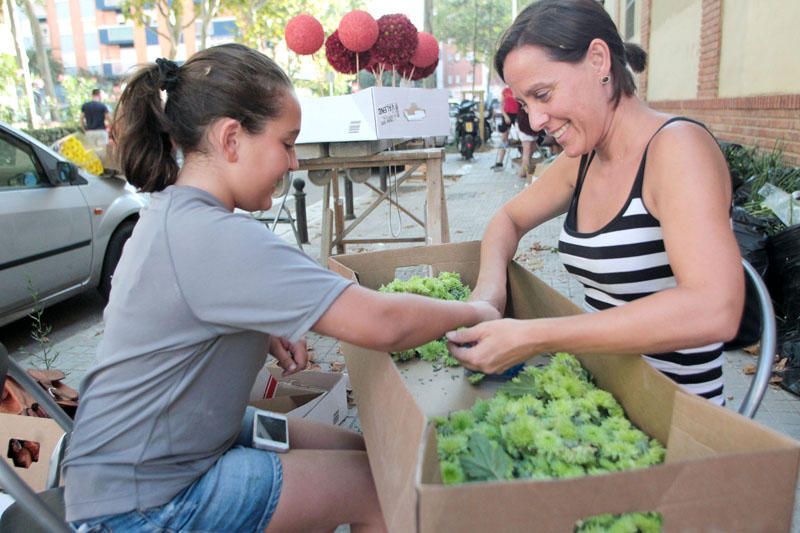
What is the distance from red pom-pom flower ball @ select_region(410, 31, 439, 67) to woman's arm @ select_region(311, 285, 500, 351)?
10.8ft

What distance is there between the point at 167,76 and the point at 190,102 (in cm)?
9

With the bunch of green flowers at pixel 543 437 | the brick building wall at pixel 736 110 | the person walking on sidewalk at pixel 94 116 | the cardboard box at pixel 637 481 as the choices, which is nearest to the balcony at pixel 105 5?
the person walking on sidewalk at pixel 94 116

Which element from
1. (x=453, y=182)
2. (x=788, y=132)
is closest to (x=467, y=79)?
(x=453, y=182)

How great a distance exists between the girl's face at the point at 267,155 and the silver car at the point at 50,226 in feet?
11.6

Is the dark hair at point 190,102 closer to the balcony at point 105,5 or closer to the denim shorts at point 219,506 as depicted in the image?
the denim shorts at point 219,506

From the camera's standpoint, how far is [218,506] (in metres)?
1.36

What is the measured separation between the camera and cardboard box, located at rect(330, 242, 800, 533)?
2.63 feet

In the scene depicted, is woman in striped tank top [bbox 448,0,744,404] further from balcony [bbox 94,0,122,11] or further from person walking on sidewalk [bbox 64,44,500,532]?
balcony [bbox 94,0,122,11]

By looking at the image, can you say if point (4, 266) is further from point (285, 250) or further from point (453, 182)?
point (453, 182)

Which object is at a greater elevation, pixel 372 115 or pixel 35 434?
pixel 372 115

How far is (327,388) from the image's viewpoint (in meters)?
2.76

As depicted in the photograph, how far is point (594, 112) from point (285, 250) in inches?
36.5

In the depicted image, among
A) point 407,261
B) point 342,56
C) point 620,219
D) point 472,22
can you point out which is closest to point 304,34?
point 342,56

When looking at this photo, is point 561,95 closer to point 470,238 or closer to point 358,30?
point 358,30
